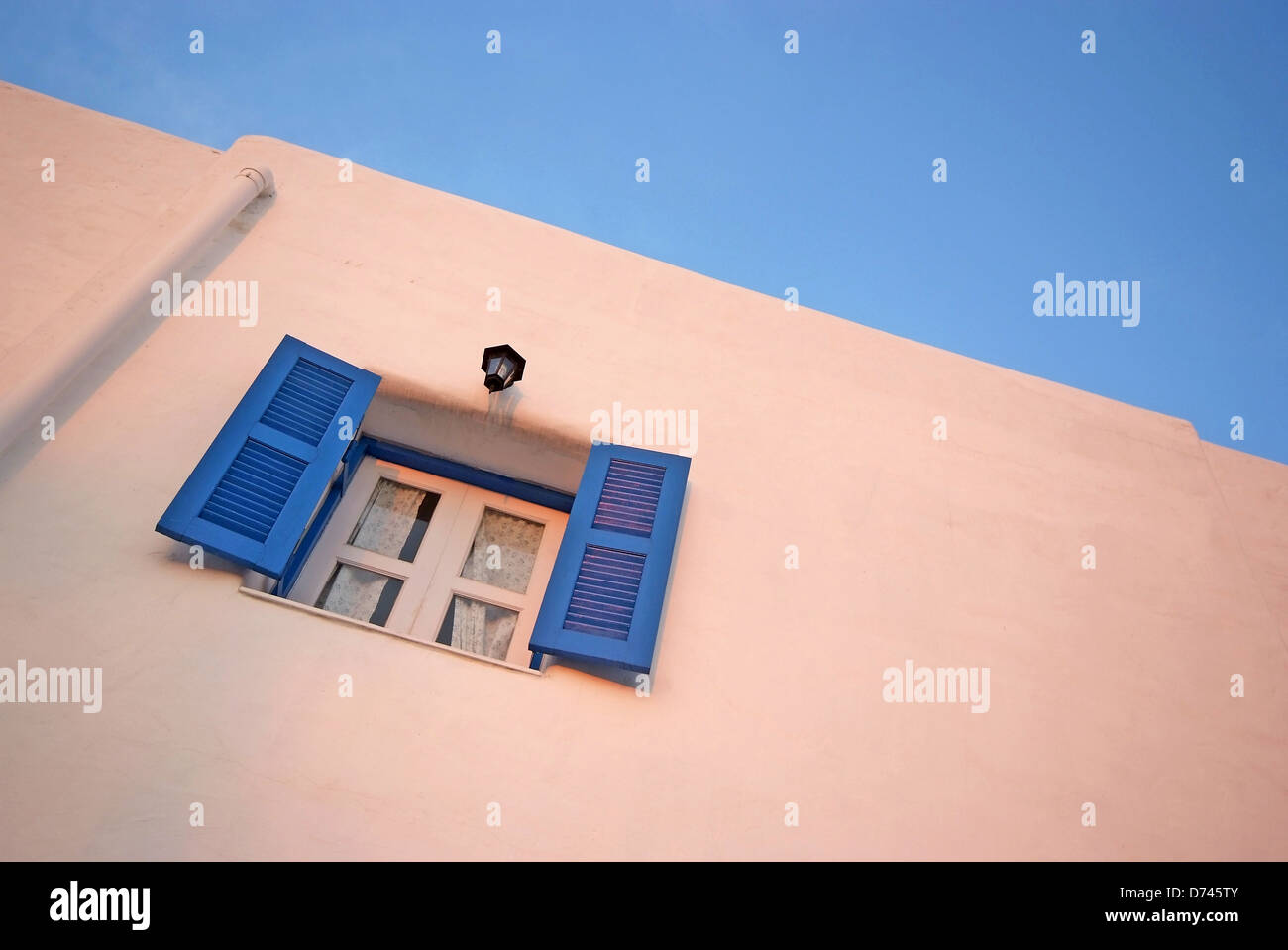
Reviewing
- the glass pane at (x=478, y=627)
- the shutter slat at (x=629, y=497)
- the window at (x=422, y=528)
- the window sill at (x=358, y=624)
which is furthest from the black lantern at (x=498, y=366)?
the window sill at (x=358, y=624)

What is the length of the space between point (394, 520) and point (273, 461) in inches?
26.4

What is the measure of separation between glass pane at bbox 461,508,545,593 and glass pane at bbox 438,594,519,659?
124 mm

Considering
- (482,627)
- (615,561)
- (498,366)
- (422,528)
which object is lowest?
(482,627)

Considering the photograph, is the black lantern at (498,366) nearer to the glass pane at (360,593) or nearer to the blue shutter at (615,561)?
the blue shutter at (615,561)

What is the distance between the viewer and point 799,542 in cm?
391

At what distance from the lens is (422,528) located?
13.0 ft

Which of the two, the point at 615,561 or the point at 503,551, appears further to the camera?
the point at 503,551

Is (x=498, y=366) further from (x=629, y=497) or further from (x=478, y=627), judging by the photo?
(x=478, y=627)

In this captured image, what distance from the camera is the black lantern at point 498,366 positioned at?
3.83 m

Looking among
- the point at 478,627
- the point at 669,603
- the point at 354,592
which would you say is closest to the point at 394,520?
the point at 354,592

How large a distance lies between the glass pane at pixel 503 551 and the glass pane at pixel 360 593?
329 mm

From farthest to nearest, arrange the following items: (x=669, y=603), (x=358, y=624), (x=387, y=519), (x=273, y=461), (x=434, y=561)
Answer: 1. (x=387, y=519)
2. (x=434, y=561)
3. (x=669, y=603)
4. (x=273, y=461)
5. (x=358, y=624)

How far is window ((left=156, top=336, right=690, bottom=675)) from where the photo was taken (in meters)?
3.26

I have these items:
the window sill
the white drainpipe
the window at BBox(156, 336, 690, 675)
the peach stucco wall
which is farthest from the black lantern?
the white drainpipe
